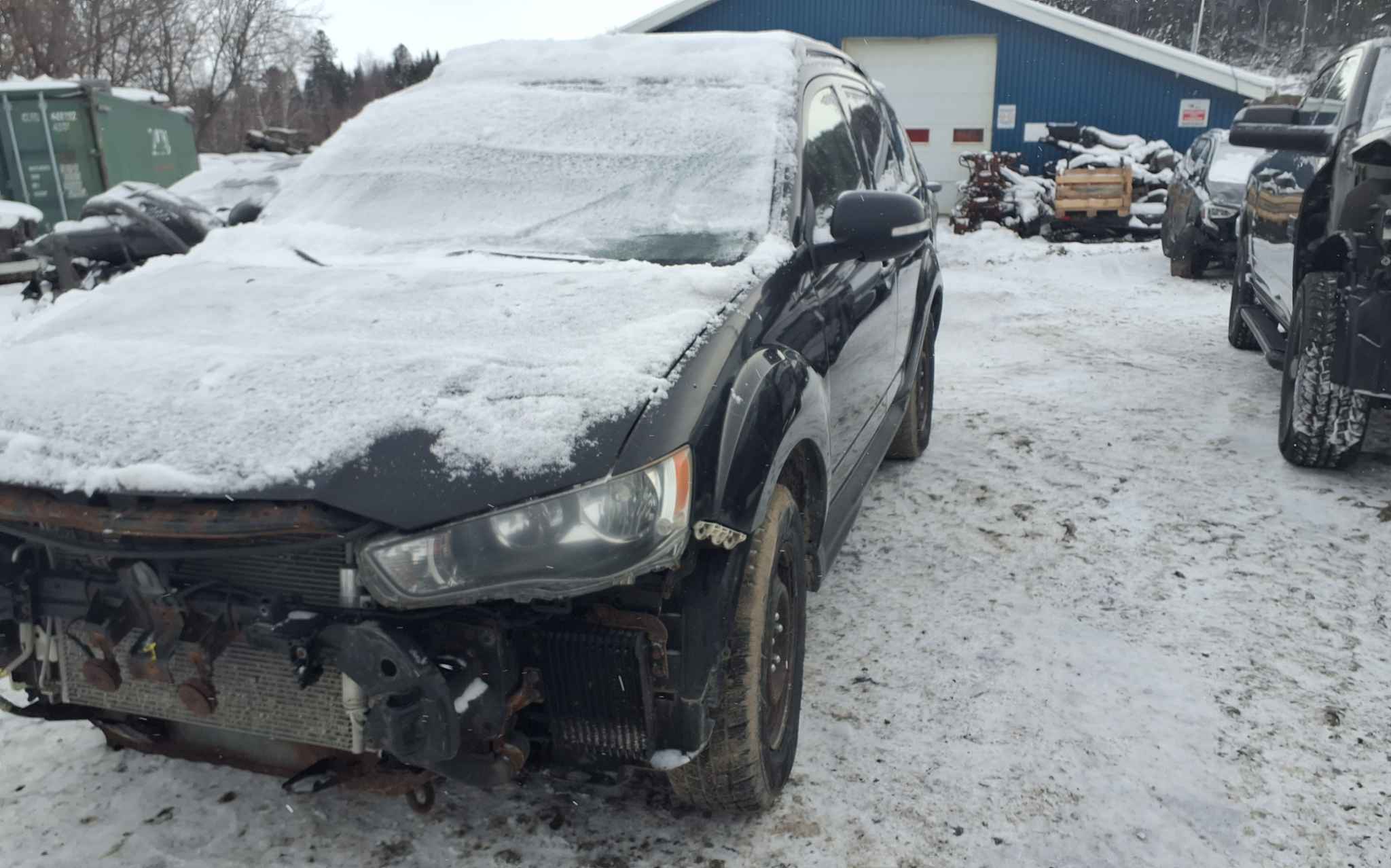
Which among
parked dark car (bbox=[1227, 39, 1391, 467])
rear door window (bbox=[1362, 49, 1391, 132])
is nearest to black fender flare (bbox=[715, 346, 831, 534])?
parked dark car (bbox=[1227, 39, 1391, 467])

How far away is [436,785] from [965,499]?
2.76 m

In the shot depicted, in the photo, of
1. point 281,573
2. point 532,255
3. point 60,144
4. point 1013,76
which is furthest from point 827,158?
point 1013,76

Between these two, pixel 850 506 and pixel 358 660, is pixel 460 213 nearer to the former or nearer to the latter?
pixel 850 506

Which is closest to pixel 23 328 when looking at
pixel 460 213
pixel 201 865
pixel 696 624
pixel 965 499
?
pixel 460 213

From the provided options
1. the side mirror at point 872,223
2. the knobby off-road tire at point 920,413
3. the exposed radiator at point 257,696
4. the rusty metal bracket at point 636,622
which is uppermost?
the side mirror at point 872,223

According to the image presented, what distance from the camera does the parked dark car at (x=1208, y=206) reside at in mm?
10086

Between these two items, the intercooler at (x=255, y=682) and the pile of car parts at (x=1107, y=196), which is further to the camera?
the pile of car parts at (x=1107, y=196)

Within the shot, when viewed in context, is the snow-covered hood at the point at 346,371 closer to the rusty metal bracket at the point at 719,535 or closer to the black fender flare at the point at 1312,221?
the rusty metal bracket at the point at 719,535

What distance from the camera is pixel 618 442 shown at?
188 centimetres

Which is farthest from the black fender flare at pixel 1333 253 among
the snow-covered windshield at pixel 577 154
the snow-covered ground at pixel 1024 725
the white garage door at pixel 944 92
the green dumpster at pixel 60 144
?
the green dumpster at pixel 60 144

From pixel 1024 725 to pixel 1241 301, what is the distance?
5.14 metres

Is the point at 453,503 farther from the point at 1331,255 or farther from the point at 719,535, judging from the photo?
the point at 1331,255

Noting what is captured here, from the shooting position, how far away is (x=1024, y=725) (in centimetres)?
287

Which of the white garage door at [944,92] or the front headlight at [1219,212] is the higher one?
the white garage door at [944,92]
